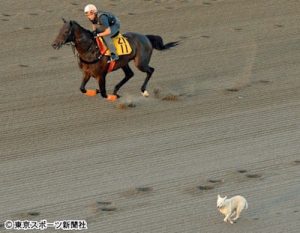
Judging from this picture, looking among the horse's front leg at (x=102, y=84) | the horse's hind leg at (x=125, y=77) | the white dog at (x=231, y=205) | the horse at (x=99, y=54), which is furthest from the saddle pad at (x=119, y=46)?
the white dog at (x=231, y=205)

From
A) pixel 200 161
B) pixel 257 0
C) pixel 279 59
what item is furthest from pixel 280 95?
pixel 257 0

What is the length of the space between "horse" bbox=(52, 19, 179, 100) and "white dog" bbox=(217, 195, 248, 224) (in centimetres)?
454

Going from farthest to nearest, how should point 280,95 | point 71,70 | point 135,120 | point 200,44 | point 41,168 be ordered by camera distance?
point 200,44
point 71,70
point 280,95
point 135,120
point 41,168

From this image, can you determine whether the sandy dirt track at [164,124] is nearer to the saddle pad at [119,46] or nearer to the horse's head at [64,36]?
the saddle pad at [119,46]

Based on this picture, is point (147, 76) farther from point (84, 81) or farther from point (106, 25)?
point (106, 25)

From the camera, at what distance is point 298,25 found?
65.9ft

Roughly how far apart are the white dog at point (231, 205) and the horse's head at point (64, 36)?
4.49 meters

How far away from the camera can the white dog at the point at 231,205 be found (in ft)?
37.2

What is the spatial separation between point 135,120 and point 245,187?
120 inches

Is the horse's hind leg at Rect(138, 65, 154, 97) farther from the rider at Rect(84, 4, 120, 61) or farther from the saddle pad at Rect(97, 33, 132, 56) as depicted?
the rider at Rect(84, 4, 120, 61)

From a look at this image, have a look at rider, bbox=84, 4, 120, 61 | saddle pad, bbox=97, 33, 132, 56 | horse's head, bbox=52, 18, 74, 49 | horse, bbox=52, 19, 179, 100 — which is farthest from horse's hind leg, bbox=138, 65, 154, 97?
horse's head, bbox=52, 18, 74, 49

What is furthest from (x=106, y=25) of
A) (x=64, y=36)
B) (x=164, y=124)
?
(x=164, y=124)

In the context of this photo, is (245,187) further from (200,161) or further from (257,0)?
(257,0)

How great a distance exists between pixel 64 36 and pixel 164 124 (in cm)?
177
